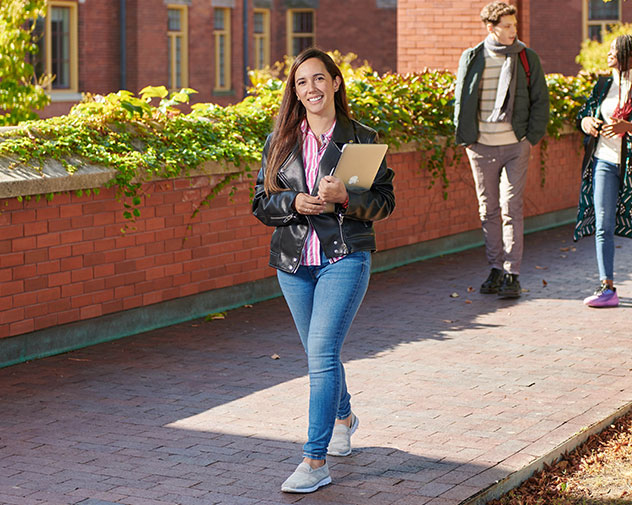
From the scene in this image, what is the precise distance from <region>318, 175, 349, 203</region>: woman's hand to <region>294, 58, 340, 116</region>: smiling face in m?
0.37

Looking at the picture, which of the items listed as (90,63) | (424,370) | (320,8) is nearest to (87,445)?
(424,370)

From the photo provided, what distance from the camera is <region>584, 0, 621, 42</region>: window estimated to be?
123 ft

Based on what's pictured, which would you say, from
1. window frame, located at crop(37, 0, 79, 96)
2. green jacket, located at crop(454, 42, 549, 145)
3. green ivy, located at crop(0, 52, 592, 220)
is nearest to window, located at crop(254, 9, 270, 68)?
window frame, located at crop(37, 0, 79, 96)

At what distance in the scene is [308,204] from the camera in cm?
511

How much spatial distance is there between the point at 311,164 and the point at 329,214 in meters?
0.27

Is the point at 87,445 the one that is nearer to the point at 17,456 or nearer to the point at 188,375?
the point at 17,456

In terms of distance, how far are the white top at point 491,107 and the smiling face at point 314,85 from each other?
4.90m

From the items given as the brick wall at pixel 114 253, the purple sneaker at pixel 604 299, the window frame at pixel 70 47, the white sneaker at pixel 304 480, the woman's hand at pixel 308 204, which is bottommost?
the white sneaker at pixel 304 480

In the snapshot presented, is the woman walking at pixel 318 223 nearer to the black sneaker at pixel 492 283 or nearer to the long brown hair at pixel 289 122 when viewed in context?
the long brown hair at pixel 289 122

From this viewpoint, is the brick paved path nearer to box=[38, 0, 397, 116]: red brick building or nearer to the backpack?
the backpack

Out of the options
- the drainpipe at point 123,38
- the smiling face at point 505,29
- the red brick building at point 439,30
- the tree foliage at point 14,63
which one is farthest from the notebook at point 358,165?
the drainpipe at point 123,38

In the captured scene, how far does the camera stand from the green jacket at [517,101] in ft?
32.6

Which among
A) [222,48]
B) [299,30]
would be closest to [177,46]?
[222,48]

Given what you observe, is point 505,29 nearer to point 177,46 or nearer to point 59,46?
point 59,46
